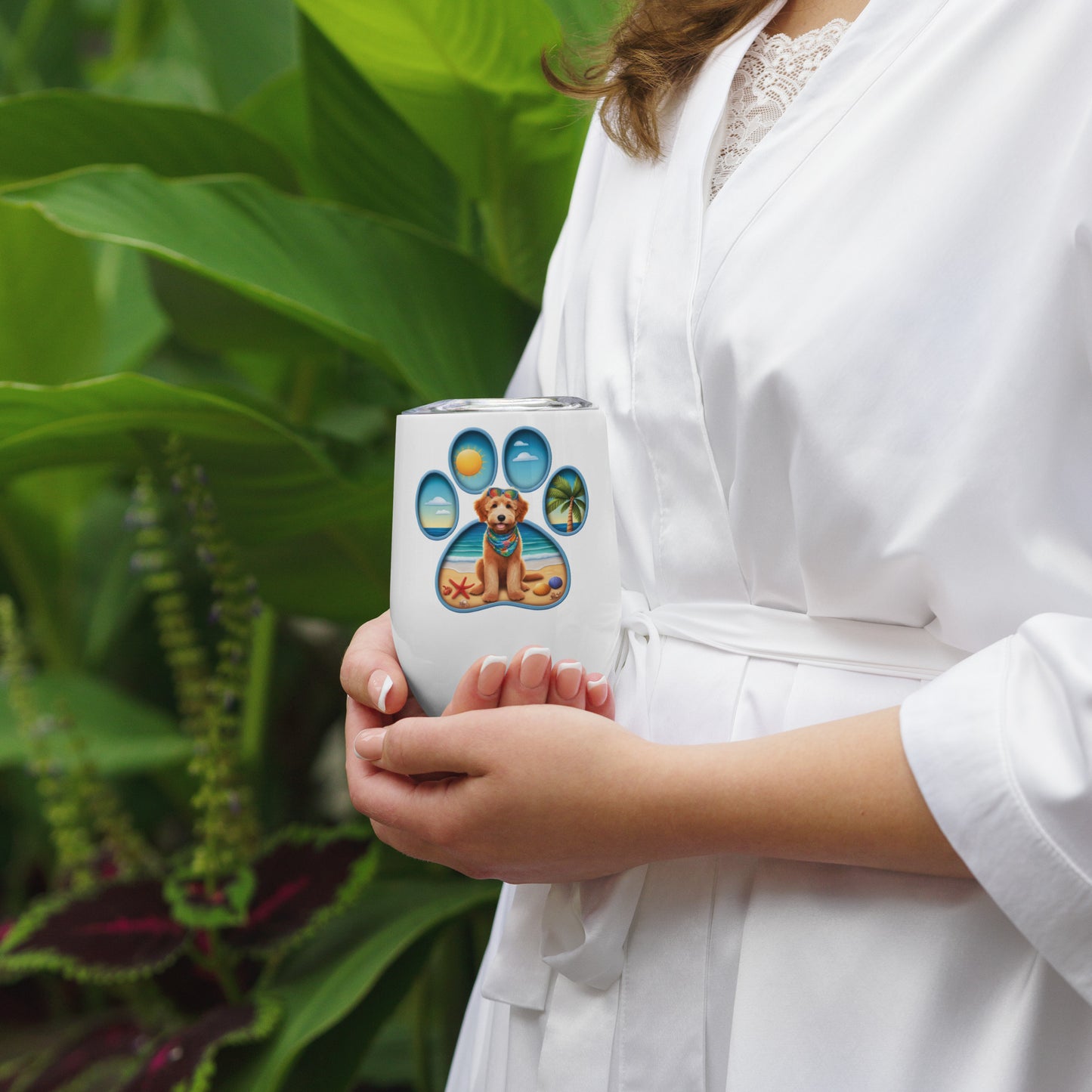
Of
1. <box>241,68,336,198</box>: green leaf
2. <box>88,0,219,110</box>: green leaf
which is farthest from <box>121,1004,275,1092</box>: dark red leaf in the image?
<box>88,0,219,110</box>: green leaf

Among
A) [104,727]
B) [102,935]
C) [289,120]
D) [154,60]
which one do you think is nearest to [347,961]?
[102,935]

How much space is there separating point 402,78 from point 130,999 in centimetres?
89

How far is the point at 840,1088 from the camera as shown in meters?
0.43

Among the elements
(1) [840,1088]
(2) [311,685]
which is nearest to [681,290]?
(1) [840,1088]

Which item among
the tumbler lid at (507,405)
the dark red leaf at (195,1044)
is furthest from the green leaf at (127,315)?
the tumbler lid at (507,405)

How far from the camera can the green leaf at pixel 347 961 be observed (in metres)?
0.82

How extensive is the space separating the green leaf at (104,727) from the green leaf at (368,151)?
57 cm

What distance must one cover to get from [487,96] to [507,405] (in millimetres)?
530

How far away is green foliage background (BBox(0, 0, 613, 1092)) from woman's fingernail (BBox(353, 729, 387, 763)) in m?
0.33

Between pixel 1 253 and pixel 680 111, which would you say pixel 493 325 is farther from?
pixel 1 253

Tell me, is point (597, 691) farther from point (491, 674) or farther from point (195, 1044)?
point (195, 1044)

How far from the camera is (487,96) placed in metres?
0.85

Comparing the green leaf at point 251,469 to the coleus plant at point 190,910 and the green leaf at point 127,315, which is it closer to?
the coleus plant at point 190,910

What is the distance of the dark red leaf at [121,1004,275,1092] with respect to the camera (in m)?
0.81
